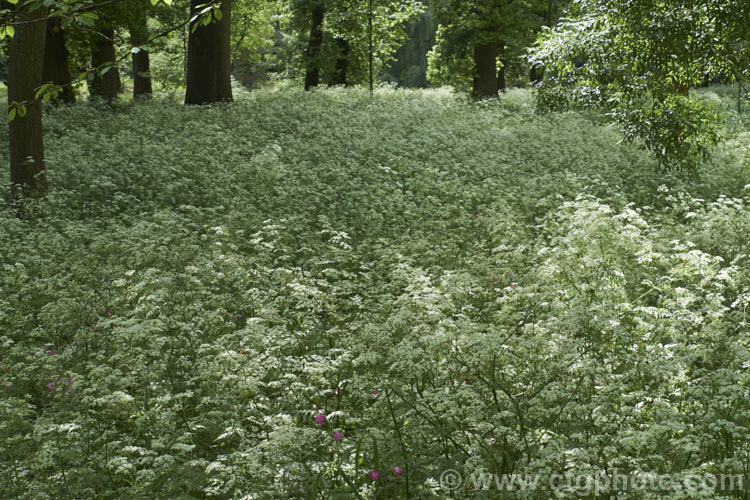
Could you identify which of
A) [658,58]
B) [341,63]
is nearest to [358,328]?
[658,58]

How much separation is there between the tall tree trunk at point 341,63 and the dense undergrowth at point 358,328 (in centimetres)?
1455

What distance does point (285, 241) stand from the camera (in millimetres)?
7441

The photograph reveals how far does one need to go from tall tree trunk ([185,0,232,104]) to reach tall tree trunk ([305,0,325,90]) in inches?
335

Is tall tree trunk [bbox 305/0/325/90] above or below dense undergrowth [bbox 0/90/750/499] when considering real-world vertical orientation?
above

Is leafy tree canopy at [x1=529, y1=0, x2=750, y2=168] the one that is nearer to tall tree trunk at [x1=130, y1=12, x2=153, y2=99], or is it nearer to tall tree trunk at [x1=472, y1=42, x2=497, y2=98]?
tall tree trunk at [x1=472, y1=42, x2=497, y2=98]

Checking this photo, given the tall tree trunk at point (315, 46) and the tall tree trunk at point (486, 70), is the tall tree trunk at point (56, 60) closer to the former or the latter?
the tall tree trunk at point (315, 46)

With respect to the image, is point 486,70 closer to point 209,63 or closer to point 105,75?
point 209,63

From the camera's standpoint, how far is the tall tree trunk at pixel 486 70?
21.3m

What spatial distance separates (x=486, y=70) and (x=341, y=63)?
7.13 metres

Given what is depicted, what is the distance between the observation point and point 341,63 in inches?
991

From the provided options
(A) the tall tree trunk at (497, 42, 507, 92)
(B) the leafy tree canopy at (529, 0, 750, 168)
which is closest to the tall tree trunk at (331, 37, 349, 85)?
(A) the tall tree trunk at (497, 42, 507, 92)

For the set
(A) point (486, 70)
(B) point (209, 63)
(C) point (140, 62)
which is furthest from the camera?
(A) point (486, 70)

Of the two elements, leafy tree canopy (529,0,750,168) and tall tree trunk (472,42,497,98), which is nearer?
leafy tree canopy (529,0,750,168)

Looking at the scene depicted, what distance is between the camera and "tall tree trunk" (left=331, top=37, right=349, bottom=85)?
81.6 feet
